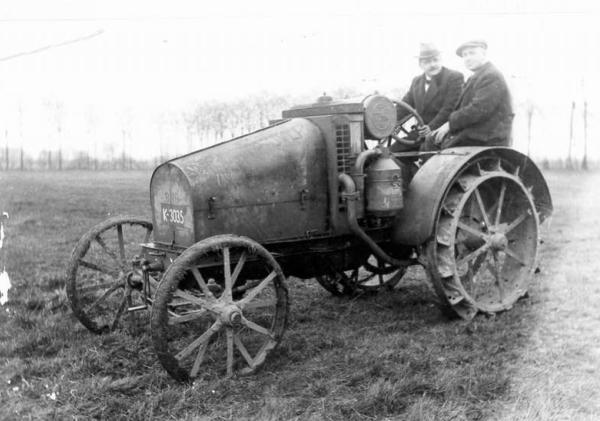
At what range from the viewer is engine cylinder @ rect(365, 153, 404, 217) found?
16.3 feet

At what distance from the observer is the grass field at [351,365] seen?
11.8 feet

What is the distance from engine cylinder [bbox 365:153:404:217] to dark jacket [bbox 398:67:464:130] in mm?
1217

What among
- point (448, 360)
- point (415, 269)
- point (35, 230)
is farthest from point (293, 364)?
point (35, 230)

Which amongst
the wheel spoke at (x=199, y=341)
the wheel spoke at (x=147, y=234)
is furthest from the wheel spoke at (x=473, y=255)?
the wheel spoke at (x=147, y=234)

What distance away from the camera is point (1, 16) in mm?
3879

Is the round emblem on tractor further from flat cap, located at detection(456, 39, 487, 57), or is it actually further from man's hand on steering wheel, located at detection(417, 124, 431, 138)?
flat cap, located at detection(456, 39, 487, 57)

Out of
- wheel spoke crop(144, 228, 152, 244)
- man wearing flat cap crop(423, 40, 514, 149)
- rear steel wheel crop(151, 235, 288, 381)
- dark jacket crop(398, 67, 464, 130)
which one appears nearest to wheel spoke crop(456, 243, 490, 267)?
man wearing flat cap crop(423, 40, 514, 149)

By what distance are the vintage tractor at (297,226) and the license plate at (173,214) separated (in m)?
0.02

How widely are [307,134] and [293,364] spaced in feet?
5.88

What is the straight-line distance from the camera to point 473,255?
5.38 meters

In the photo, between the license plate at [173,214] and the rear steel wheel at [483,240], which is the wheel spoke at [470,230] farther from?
the license plate at [173,214]

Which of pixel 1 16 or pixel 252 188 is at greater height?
pixel 1 16

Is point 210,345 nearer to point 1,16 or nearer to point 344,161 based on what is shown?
point 344,161

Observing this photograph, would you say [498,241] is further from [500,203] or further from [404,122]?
[404,122]
